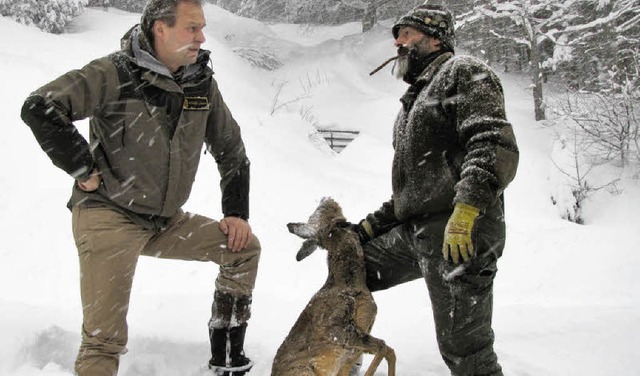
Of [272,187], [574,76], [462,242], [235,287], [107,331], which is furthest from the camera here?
[574,76]

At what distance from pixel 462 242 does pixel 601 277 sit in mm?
5531

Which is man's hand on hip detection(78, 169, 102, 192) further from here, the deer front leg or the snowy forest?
the snowy forest

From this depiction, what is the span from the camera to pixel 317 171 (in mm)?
10188

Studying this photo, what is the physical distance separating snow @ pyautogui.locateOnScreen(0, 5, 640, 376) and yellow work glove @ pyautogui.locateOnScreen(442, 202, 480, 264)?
1301 millimetres

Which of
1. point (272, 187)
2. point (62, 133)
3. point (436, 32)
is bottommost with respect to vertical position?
point (272, 187)

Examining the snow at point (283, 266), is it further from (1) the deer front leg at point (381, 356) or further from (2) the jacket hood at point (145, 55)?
(2) the jacket hood at point (145, 55)

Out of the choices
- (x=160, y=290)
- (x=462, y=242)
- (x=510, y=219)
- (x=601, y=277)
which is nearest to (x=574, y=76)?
(x=510, y=219)

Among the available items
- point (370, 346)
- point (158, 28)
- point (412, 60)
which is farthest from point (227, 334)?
point (412, 60)

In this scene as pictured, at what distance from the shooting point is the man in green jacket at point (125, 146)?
2566 millimetres

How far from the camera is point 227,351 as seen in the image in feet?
10.8

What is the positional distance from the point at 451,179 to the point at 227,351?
1.75 m

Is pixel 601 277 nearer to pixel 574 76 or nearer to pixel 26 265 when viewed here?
pixel 26 265

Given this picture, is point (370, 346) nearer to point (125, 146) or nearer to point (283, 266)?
point (125, 146)

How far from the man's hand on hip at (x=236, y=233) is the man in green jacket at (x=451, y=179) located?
0.90 m
